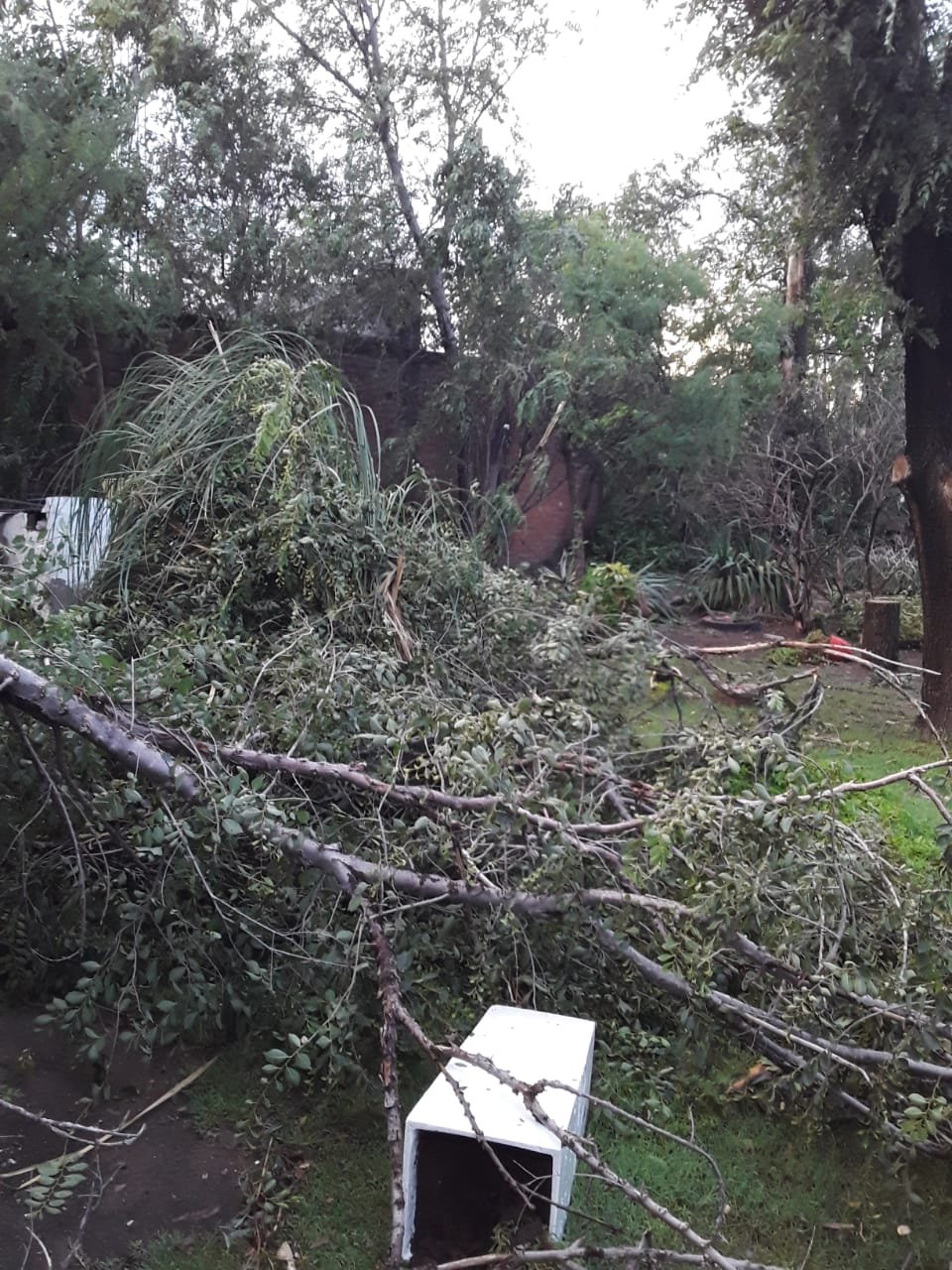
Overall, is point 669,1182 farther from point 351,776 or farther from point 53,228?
point 53,228

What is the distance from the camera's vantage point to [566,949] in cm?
307

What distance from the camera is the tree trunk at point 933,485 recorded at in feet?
21.5

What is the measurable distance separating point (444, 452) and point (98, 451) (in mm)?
5335

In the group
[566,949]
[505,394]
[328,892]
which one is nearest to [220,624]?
[328,892]

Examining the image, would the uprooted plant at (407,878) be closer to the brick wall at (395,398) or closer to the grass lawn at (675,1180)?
the grass lawn at (675,1180)

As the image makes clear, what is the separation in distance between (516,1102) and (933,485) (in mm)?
5501

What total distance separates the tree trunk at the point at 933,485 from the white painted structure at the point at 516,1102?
15.8 feet

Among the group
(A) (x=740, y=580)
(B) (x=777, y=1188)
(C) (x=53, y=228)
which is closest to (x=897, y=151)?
(B) (x=777, y=1188)

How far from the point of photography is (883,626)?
29.0 feet

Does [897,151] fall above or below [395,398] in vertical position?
above

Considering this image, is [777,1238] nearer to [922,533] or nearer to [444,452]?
[922,533]

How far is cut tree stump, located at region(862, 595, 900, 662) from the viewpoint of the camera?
884cm

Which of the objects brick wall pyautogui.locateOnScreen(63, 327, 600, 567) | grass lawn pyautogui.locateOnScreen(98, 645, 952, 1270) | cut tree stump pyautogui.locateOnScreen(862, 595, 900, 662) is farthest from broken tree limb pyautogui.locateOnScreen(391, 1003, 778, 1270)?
cut tree stump pyautogui.locateOnScreen(862, 595, 900, 662)

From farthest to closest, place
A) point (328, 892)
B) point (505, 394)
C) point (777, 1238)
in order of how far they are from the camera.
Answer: point (505, 394) → point (328, 892) → point (777, 1238)
